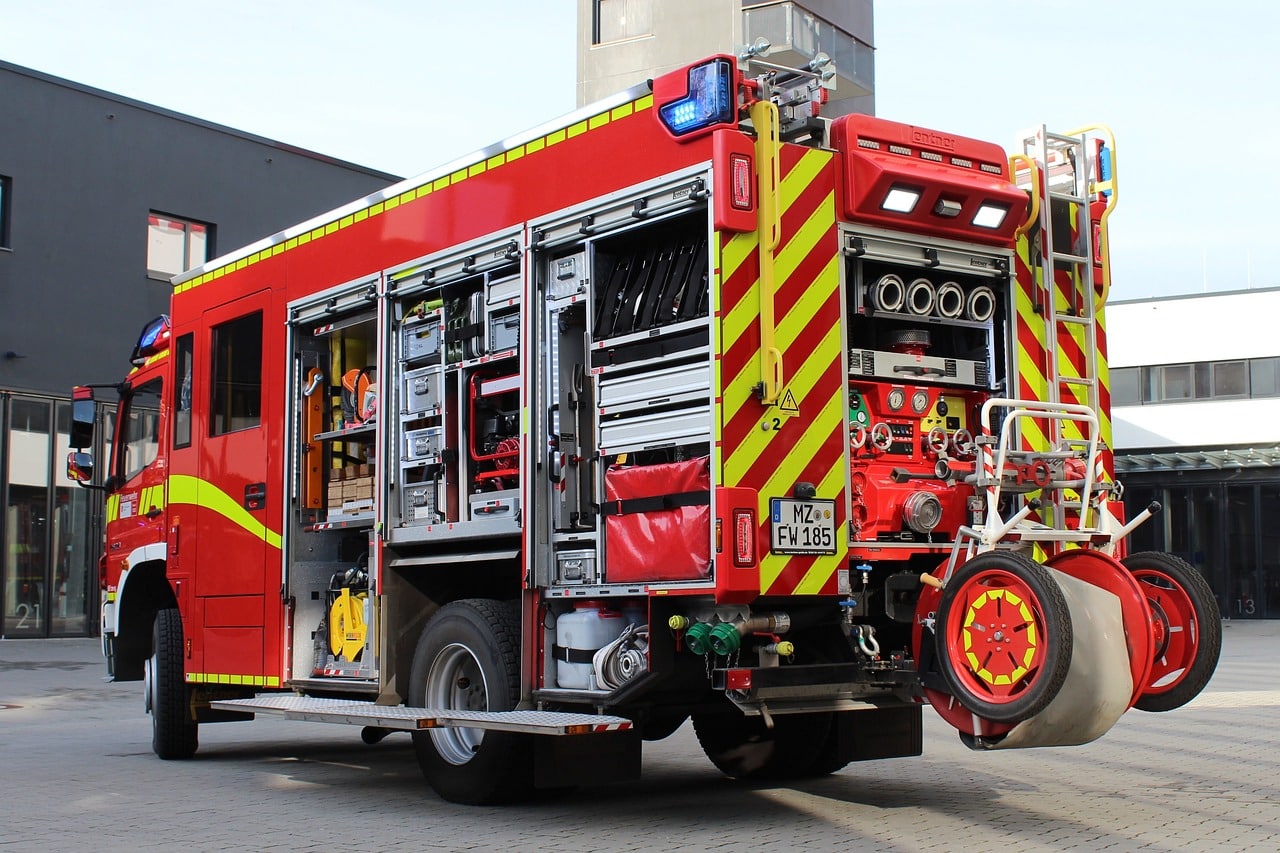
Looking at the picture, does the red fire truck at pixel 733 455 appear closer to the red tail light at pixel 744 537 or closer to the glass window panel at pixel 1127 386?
the red tail light at pixel 744 537

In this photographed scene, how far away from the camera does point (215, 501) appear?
10.4 m

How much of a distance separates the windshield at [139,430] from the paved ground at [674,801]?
222 centimetres

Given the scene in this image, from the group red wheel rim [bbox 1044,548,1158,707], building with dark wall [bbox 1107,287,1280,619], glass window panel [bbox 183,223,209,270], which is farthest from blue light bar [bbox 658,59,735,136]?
building with dark wall [bbox 1107,287,1280,619]

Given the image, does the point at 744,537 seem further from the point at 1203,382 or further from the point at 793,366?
the point at 1203,382

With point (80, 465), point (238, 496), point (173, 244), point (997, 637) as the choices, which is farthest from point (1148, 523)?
point (997, 637)

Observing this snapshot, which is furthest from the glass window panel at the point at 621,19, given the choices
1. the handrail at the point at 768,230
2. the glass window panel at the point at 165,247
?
the handrail at the point at 768,230

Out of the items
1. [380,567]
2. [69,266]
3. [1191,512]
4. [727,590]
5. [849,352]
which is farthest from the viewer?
[1191,512]

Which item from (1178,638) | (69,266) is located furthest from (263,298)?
(69,266)

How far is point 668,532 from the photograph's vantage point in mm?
6871

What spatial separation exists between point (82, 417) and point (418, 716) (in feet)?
17.7

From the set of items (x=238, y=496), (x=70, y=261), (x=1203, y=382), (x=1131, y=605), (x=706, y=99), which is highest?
(x=70, y=261)

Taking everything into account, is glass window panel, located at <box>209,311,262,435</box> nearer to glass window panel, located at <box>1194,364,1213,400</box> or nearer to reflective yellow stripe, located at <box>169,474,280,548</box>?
reflective yellow stripe, located at <box>169,474,280,548</box>

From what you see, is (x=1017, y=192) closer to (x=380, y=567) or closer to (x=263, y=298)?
(x=380, y=567)

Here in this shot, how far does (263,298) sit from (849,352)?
4.53 m
